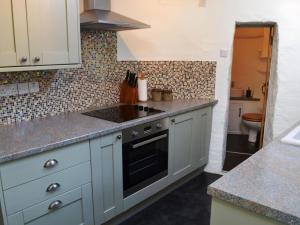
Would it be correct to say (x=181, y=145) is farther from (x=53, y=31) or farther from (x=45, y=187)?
(x=53, y=31)

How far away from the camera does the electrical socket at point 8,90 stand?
1.97 metres

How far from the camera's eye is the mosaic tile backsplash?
211cm

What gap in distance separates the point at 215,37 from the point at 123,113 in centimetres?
136

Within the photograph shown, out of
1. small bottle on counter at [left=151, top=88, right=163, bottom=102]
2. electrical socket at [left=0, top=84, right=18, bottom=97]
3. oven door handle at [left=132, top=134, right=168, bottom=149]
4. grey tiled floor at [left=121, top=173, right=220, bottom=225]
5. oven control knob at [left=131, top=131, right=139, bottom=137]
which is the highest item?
electrical socket at [left=0, top=84, right=18, bottom=97]

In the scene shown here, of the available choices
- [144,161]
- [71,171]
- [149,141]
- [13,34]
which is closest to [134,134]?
[149,141]

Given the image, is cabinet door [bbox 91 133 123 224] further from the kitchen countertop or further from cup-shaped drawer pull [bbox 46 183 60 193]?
cup-shaped drawer pull [bbox 46 183 60 193]

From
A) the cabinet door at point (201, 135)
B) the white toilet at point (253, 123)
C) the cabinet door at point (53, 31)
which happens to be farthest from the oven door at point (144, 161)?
the white toilet at point (253, 123)

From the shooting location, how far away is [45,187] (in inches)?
64.4

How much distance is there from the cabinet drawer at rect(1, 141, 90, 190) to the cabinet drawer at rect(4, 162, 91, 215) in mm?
33

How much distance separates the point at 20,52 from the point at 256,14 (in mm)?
2255

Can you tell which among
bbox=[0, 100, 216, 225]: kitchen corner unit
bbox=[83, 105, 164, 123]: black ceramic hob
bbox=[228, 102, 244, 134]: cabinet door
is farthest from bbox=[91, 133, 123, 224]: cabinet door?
bbox=[228, 102, 244, 134]: cabinet door

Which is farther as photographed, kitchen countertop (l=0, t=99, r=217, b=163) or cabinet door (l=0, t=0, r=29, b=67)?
cabinet door (l=0, t=0, r=29, b=67)

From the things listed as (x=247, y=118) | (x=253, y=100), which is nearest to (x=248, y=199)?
(x=247, y=118)

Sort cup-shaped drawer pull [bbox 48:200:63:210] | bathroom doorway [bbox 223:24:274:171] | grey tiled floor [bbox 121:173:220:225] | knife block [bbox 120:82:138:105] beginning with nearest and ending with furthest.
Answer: cup-shaped drawer pull [bbox 48:200:63:210] < grey tiled floor [bbox 121:173:220:225] < knife block [bbox 120:82:138:105] < bathroom doorway [bbox 223:24:274:171]
